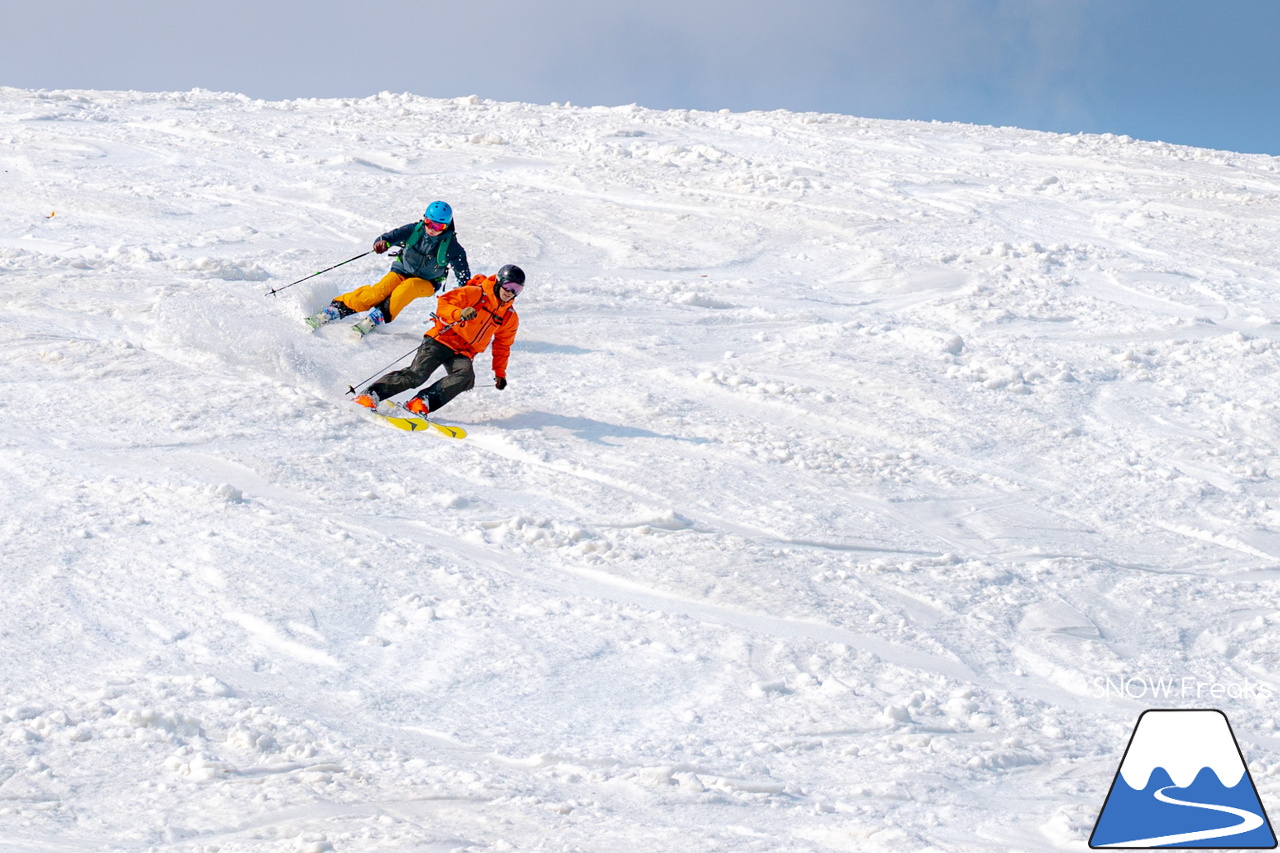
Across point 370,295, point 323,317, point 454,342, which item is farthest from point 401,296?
point 454,342

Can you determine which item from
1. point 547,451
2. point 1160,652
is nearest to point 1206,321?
point 1160,652

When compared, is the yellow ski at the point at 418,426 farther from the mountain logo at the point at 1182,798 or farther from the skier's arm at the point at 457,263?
the mountain logo at the point at 1182,798

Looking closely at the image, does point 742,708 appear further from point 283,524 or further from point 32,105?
point 32,105

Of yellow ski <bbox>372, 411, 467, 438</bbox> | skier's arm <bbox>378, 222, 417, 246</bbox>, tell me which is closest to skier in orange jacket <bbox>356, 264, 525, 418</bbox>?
yellow ski <bbox>372, 411, 467, 438</bbox>

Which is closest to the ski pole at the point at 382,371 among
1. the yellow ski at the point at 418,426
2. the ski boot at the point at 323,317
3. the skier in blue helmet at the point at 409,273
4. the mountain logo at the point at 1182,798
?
the yellow ski at the point at 418,426

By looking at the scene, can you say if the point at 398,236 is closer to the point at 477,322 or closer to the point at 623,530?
the point at 477,322

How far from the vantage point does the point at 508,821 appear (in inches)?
154

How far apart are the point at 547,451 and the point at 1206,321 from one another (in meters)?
7.73

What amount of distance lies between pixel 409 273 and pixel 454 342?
1568mm

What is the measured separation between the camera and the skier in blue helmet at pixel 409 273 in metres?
9.09

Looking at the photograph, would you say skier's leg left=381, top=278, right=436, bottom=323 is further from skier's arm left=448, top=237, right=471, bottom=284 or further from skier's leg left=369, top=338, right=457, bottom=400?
skier's leg left=369, top=338, right=457, bottom=400

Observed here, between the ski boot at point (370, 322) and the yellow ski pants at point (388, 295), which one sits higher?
the yellow ski pants at point (388, 295)

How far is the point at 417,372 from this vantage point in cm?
791

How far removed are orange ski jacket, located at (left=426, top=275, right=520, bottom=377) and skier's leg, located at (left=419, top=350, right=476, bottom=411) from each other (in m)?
0.08
